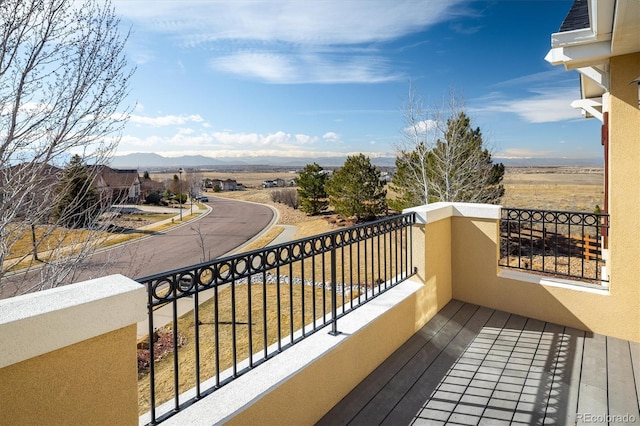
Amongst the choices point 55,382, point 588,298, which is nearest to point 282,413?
point 55,382

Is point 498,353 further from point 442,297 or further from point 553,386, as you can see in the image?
point 442,297

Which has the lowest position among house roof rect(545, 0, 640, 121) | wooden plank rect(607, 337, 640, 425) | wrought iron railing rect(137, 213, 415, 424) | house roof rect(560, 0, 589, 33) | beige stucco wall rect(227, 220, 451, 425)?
wooden plank rect(607, 337, 640, 425)

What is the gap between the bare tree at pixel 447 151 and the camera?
13.2 meters

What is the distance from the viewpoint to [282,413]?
219 cm

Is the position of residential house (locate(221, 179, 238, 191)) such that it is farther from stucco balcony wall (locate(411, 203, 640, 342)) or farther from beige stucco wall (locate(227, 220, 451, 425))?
beige stucco wall (locate(227, 220, 451, 425))

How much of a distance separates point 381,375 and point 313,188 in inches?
1043

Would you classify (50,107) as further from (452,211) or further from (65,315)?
(452,211)

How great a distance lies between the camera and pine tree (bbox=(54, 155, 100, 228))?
4863mm

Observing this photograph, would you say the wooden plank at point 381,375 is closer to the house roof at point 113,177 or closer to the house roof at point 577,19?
the house roof at point 577,19

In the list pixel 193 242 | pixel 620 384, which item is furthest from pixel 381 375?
pixel 193 242

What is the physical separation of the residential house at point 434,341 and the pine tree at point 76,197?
11.8 feet

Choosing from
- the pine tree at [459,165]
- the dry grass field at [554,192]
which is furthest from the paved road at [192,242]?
the pine tree at [459,165]

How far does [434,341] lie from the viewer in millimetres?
3594

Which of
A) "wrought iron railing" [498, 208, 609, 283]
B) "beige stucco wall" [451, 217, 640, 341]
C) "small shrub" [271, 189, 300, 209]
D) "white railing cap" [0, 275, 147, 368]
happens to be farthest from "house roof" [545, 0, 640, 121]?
"small shrub" [271, 189, 300, 209]
